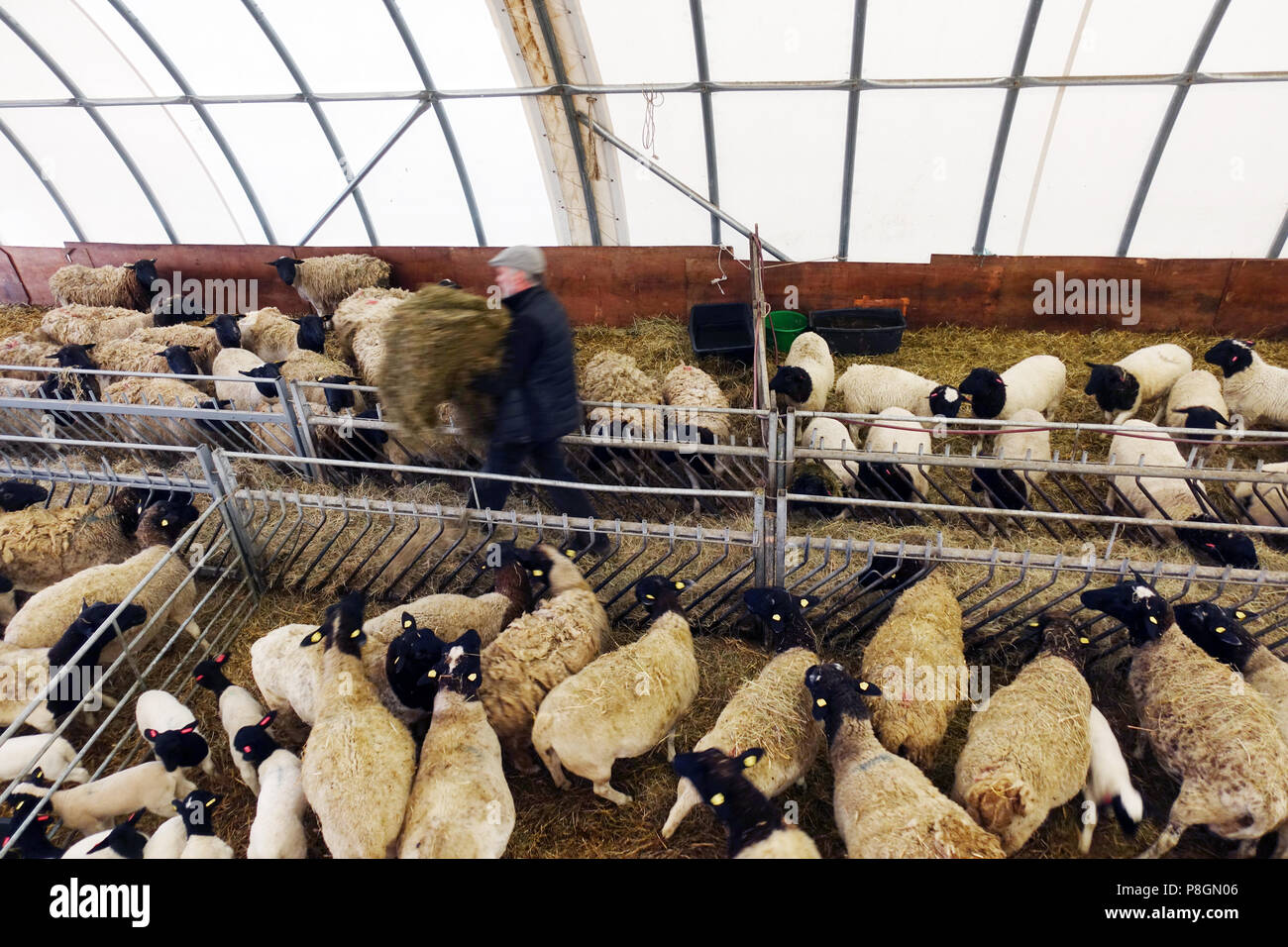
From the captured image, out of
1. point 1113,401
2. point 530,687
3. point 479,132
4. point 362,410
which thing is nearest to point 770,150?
point 479,132

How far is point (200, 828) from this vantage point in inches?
140

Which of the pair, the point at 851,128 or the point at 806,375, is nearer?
the point at 806,375

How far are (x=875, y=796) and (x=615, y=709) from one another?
1.30 metres

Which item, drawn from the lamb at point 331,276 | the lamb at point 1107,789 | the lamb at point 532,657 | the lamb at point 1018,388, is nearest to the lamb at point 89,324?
the lamb at point 331,276

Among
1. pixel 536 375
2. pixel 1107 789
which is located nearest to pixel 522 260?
pixel 536 375

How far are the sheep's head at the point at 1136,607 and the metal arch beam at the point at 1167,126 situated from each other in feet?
20.1

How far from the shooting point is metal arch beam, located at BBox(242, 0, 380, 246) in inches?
339

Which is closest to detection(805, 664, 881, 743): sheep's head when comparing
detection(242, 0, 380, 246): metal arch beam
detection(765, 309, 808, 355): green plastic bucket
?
detection(765, 309, 808, 355): green plastic bucket

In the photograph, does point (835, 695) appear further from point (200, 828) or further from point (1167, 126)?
point (1167, 126)
